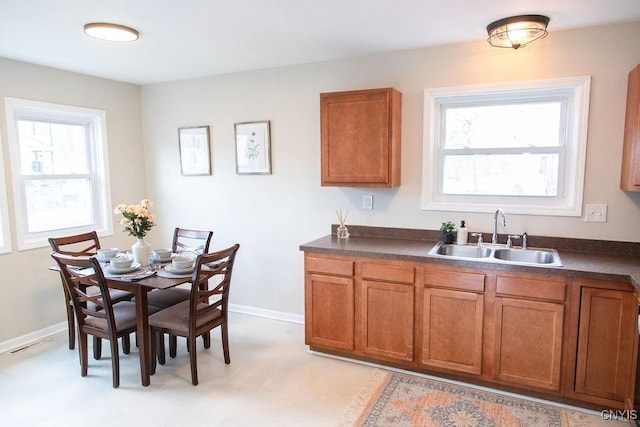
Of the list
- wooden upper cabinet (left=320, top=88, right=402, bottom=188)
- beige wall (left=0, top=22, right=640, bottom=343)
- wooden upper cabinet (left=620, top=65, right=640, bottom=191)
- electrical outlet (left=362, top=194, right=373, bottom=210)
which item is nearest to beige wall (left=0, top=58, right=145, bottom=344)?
beige wall (left=0, top=22, right=640, bottom=343)

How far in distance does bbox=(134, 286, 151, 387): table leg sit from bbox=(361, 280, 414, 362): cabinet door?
4.88ft

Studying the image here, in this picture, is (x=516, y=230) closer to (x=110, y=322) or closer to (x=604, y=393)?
(x=604, y=393)

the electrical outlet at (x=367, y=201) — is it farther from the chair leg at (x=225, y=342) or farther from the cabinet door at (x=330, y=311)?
the chair leg at (x=225, y=342)

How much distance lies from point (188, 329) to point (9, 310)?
182 centimetres

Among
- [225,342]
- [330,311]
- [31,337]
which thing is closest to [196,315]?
[225,342]

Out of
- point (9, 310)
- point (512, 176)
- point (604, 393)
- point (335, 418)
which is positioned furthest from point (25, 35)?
point (604, 393)

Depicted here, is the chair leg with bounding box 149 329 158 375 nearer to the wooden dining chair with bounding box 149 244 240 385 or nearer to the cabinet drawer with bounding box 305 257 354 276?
the wooden dining chair with bounding box 149 244 240 385

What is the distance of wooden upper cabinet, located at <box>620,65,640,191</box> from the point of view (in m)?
2.38

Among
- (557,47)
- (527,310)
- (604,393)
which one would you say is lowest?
(604,393)

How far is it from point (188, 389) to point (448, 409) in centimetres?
167

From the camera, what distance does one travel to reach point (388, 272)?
110 inches

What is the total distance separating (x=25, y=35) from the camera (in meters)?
2.75

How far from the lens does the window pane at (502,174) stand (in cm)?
295

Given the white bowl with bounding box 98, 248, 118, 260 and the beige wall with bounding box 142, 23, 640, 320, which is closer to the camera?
the beige wall with bounding box 142, 23, 640, 320
